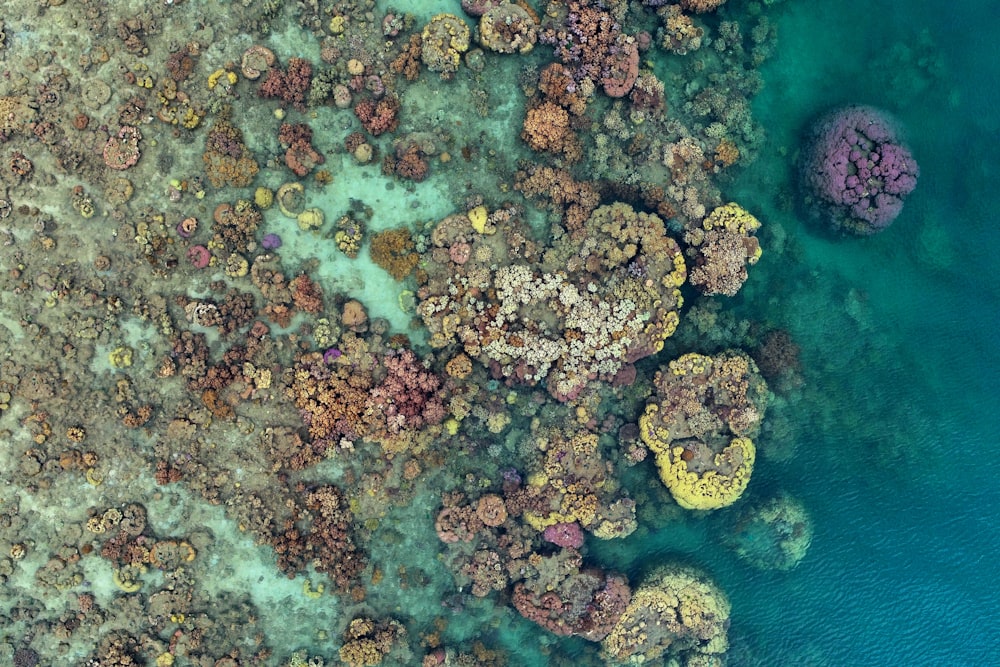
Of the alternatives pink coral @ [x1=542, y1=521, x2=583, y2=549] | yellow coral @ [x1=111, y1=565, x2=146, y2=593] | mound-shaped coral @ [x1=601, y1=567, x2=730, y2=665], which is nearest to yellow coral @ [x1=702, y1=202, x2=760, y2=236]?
pink coral @ [x1=542, y1=521, x2=583, y2=549]

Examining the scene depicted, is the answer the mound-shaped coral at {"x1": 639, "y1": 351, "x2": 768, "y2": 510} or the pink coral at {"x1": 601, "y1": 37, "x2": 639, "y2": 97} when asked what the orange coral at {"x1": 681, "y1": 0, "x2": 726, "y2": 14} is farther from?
the mound-shaped coral at {"x1": 639, "y1": 351, "x2": 768, "y2": 510}

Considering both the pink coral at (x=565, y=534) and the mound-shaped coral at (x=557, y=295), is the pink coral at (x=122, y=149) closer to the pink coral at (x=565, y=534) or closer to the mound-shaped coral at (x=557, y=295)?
the mound-shaped coral at (x=557, y=295)

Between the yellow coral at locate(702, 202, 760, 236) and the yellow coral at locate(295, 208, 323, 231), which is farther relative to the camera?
the yellow coral at locate(702, 202, 760, 236)

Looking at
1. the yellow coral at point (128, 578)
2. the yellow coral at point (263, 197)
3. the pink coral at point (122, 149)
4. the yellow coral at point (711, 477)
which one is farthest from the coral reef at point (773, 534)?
the pink coral at point (122, 149)

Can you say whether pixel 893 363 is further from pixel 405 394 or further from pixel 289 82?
pixel 289 82

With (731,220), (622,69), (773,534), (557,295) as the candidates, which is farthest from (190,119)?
(773,534)

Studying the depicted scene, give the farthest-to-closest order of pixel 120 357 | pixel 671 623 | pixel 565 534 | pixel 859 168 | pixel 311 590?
pixel 671 623
pixel 859 168
pixel 565 534
pixel 311 590
pixel 120 357
